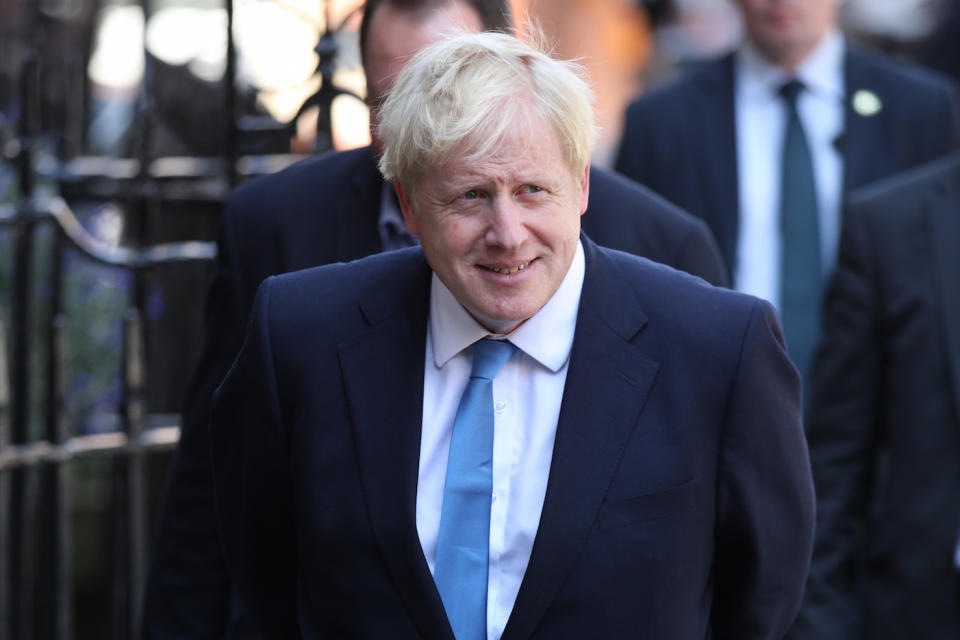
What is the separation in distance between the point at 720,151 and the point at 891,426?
104 cm

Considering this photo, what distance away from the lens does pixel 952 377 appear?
4047 millimetres

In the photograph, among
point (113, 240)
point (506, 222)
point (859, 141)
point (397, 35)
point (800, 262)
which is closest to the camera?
point (506, 222)

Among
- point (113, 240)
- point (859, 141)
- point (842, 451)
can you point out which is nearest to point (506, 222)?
point (842, 451)

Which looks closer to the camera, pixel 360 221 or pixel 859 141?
pixel 360 221

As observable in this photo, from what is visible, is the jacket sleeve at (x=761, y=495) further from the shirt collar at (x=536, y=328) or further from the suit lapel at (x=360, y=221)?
the suit lapel at (x=360, y=221)

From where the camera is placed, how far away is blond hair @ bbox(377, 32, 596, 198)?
2.30 m

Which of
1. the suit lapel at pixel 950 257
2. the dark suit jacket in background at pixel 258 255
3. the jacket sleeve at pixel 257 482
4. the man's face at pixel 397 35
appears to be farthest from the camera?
the suit lapel at pixel 950 257

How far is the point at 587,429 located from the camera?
237 cm

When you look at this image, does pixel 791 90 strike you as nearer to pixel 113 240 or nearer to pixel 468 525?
pixel 113 240

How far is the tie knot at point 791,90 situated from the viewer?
189 inches

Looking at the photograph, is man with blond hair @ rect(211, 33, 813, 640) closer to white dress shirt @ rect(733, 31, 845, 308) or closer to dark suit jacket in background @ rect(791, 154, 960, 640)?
dark suit jacket in background @ rect(791, 154, 960, 640)

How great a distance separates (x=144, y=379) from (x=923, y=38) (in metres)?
7.91

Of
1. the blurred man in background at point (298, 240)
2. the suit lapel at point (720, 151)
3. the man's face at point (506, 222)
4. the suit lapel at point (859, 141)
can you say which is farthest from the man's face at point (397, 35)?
the suit lapel at point (859, 141)

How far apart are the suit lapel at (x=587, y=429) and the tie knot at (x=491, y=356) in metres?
0.10
